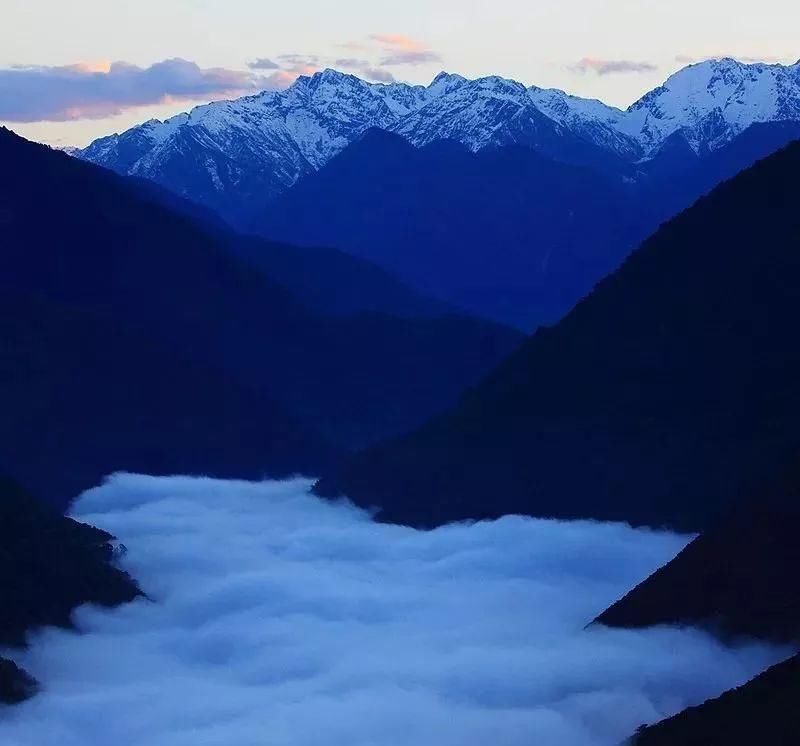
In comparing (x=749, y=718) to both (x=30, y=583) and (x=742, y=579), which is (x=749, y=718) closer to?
(x=742, y=579)

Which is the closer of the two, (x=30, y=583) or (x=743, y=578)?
(x=743, y=578)

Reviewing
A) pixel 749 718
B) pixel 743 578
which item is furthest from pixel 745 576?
pixel 749 718

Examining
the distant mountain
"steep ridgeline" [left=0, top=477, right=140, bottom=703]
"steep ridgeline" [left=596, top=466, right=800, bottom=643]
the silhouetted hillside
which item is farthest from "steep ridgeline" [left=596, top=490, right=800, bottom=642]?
"steep ridgeline" [left=0, top=477, right=140, bottom=703]

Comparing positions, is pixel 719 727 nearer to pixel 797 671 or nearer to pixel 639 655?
pixel 797 671

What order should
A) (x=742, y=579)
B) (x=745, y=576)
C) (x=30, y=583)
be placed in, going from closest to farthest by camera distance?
(x=745, y=576) → (x=742, y=579) → (x=30, y=583)

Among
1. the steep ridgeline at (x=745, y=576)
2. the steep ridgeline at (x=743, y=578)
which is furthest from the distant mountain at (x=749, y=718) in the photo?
the steep ridgeline at (x=743, y=578)

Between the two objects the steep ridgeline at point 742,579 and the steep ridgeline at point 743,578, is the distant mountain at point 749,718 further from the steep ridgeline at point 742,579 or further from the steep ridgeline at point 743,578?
the steep ridgeline at point 743,578

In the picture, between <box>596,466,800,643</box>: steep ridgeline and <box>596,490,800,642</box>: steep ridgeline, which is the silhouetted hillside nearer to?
<box>596,466,800,643</box>: steep ridgeline

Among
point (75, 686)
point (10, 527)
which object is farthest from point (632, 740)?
point (10, 527)

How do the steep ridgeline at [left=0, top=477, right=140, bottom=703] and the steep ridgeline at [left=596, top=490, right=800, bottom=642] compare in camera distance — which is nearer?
the steep ridgeline at [left=596, top=490, right=800, bottom=642]
